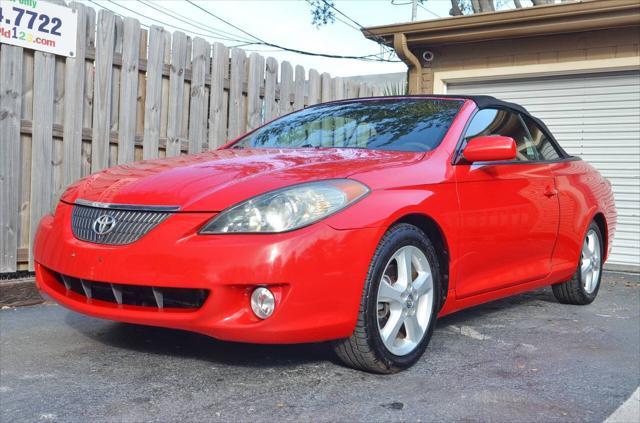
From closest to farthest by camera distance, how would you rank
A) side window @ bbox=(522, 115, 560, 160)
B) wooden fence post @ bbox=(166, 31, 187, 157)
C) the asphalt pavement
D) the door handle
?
the asphalt pavement, the door handle, side window @ bbox=(522, 115, 560, 160), wooden fence post @ bbox=(166, 31, 187, 157)

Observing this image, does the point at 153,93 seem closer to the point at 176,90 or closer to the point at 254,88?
the point at 176,90

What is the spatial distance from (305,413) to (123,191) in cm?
132

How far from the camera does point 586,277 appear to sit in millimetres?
5434

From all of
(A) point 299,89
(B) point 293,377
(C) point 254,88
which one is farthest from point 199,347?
(A) point 299,89

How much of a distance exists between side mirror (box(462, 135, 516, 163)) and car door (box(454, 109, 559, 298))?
8 centimetres

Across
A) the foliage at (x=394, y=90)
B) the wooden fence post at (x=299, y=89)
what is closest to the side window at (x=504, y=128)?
the wooden fence post at (x=299, y=89)

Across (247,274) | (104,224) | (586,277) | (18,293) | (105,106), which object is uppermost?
(105,106)

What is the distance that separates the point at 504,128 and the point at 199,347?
7.96 feet

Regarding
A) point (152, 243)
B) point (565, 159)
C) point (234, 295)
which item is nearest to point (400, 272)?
point (234, 295)

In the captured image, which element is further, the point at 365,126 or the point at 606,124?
the point at 606,124

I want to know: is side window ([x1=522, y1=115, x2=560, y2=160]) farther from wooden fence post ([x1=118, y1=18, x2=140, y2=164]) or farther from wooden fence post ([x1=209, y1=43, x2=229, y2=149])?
wooden fence post ([x1=118, y1=18, x2=140, y2=164])

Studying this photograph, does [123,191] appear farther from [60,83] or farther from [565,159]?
[565,159]

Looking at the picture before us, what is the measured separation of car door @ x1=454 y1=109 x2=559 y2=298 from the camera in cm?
379

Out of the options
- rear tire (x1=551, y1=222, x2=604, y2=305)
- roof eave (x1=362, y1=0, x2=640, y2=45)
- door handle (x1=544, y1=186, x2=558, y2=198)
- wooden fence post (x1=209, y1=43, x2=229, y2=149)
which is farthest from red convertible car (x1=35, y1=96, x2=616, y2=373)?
roof eave (x1=362, y1=0, x2=640, y2=45)
